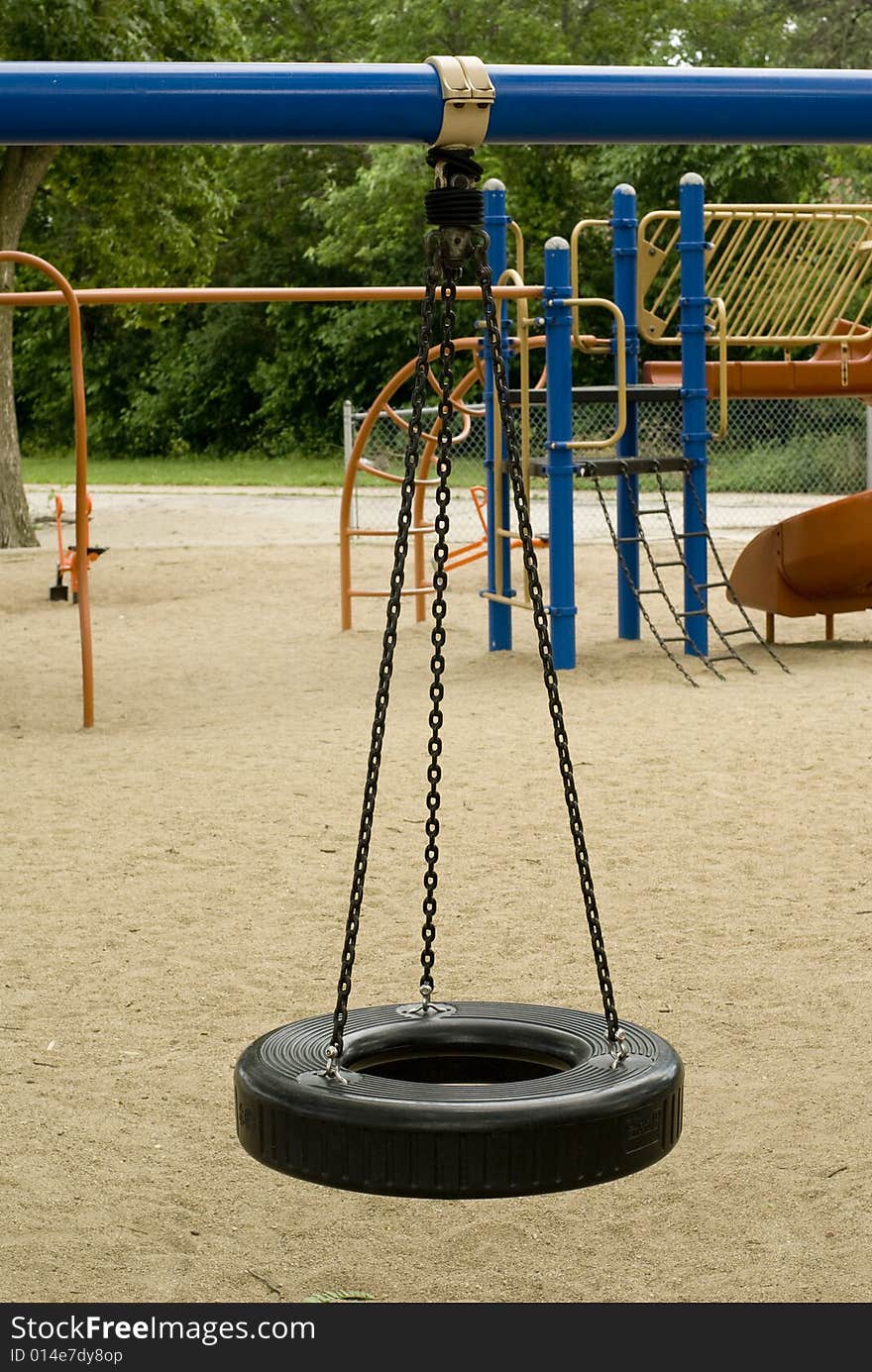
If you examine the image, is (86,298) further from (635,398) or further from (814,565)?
(814,565)

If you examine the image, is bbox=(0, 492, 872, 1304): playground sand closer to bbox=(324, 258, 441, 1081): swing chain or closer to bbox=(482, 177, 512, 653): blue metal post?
bbox=(482, 177, 512, 653): blue metal post

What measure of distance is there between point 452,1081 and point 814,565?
798 centimetres

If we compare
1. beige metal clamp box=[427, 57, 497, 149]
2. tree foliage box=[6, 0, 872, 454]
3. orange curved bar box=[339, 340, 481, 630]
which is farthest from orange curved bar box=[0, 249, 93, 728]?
tree foliage box=[6, 0, 872, 454]

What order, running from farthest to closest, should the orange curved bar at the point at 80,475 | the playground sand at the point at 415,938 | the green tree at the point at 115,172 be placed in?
the green tree at the point at 115,172
the orange curved bar at the point at 80,475
the playground sand at the point at 415,938

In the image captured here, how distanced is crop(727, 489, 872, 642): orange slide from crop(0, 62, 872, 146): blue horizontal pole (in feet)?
24.5

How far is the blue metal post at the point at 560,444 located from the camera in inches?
361

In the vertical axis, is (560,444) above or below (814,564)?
above

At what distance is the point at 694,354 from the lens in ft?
32.1

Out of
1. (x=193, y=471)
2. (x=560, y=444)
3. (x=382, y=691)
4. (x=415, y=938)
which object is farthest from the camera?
(x=193, y=471)

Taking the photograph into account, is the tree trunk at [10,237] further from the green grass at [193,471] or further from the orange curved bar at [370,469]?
the green grass at [193,471]

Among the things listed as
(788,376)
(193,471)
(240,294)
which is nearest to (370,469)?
(240,294)

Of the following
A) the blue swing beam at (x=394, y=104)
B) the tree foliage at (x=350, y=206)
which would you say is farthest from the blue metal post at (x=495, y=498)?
the tree foliage at (x=350, y=206)

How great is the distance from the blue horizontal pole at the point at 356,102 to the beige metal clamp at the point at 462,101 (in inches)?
0.5

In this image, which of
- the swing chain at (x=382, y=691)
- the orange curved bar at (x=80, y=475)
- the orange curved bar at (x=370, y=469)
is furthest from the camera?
the orange curved bar at (x=370, y=469)
